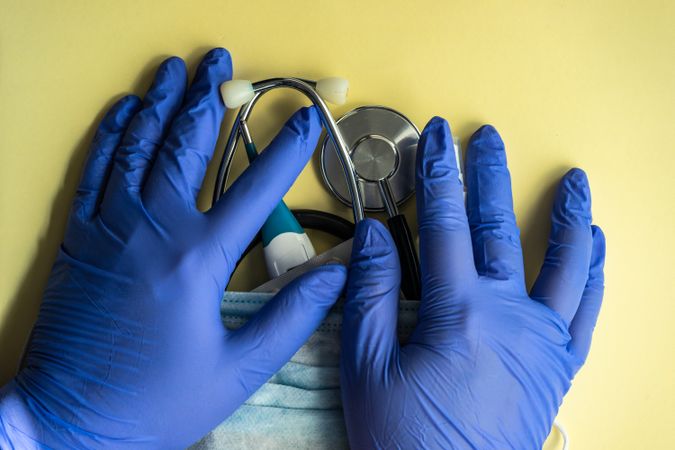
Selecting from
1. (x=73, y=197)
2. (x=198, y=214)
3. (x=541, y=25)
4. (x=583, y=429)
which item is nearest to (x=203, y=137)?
(x=198, y=214)

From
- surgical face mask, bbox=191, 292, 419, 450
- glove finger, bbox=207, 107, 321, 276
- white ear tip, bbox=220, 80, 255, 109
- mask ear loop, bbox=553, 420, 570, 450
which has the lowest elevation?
mask ear loop, bbox=553, 420, 570, 450

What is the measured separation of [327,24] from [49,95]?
1.60 ft

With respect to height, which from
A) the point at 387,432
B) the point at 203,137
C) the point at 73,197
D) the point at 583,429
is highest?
the point at 203,137

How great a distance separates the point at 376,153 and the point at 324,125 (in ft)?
0.33

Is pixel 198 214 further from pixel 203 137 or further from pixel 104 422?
pixel 104 422

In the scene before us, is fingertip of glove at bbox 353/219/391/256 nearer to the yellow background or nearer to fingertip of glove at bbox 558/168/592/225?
the yellow background

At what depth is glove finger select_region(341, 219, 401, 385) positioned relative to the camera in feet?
2.79

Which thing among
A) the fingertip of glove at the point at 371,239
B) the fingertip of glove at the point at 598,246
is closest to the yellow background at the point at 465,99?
the fingertip of glove at the point at 598,246

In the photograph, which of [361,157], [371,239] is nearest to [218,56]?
[361,157]

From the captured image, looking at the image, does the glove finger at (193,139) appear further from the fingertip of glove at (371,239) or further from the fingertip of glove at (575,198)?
the fingertip of glove at (575,198)

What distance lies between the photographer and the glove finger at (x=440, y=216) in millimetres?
880

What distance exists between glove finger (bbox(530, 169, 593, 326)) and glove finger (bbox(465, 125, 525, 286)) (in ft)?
0.18

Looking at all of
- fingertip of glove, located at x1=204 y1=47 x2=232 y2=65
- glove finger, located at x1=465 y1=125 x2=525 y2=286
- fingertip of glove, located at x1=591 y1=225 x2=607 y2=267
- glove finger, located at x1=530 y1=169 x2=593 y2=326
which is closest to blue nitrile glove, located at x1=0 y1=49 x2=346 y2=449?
fingertip of glove, located at x1=204 y1=47 x2=232 y2=65

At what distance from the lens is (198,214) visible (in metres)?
0.89
